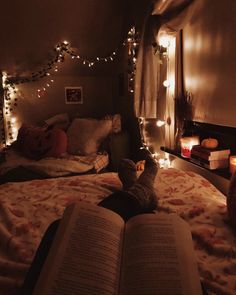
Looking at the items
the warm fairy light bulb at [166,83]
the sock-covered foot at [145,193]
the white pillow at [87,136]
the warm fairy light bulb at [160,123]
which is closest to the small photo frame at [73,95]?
the white pillow at [87,136]

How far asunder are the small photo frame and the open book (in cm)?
258

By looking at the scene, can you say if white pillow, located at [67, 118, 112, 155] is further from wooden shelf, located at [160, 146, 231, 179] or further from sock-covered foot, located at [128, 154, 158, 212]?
sock-covered foot, located at [128, 154, 158, 212]

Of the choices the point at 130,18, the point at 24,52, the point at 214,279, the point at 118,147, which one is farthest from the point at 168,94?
the point at 24,52

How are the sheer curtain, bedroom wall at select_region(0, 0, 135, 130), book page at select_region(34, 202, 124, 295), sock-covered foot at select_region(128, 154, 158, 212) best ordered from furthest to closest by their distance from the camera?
bedroom wall at select_region(0, 0, 135, 130) < the sheer curtain < sock-covered foot at select_region(128, 154, 158, 212) < book page at select_region(34, 202, 124, 295)

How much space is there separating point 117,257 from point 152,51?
1823 mm

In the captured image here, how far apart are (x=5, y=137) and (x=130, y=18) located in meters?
1.84

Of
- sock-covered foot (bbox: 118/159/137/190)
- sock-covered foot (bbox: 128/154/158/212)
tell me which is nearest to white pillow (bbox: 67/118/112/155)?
sock-covered foot (bbox: 118/159/137/190)

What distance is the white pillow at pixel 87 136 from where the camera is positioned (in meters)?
2.69

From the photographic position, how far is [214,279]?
0.79 metres

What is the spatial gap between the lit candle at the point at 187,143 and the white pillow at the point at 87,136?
1.04 meters

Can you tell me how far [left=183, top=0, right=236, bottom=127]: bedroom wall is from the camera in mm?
1489

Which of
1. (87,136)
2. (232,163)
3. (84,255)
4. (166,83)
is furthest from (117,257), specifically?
(87,136)

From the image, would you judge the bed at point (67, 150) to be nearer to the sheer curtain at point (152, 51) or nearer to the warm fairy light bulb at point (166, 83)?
the sheer curtain at point (152, 51)

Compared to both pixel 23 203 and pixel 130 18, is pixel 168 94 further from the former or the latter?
pixel 23 203
